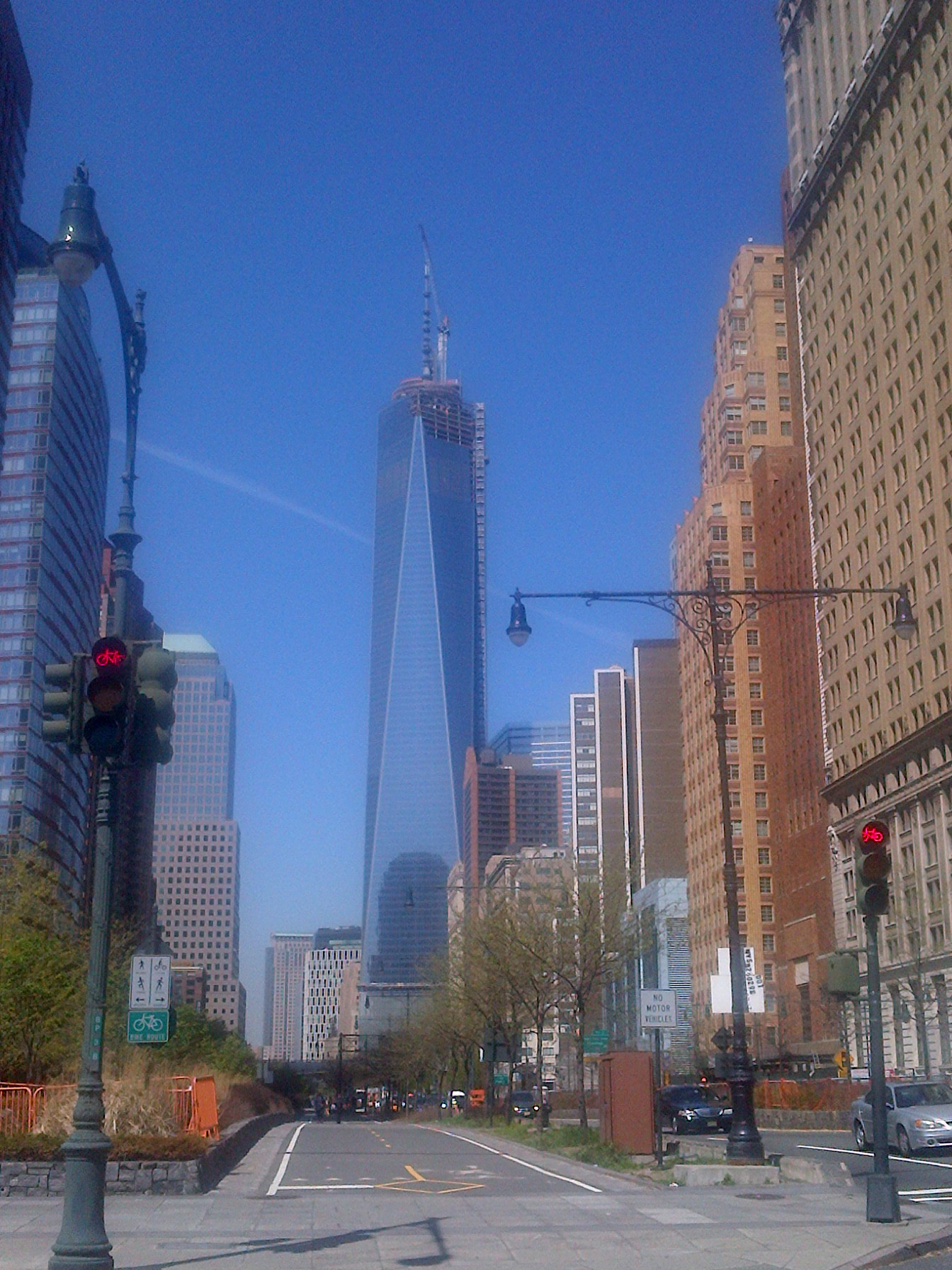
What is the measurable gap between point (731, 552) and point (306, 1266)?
127898 mm

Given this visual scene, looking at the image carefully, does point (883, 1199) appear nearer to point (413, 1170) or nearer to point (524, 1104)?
point (413, 1170)

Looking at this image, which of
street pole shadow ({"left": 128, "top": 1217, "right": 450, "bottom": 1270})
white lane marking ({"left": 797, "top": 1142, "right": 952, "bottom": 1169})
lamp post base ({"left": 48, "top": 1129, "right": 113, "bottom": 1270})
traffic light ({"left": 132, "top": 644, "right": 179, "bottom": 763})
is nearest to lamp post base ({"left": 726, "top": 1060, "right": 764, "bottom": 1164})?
white lane marking ({"left": 797, "top": 1142, "right": 952, "bottom": 1169})

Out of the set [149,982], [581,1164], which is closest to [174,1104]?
[149,982]

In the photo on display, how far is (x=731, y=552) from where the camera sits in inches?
5453

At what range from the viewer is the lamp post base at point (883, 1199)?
659 inches

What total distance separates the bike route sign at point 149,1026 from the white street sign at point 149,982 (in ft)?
1.39

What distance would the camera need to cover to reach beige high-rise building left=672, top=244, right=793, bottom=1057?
13400 centimetres

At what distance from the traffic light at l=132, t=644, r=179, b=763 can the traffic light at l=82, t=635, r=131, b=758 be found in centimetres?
32

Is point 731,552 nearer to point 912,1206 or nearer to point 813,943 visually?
point 813,943

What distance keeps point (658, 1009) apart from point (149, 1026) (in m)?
11.7

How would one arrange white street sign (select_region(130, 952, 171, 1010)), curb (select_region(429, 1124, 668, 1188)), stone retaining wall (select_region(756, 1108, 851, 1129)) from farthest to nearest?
stone retaining wall (select_region(756, 1108, 851, 1129))
curb (select_region(429, 1124, 668, 1188))
white street sign (select_region(130, 952, 171, 1010))

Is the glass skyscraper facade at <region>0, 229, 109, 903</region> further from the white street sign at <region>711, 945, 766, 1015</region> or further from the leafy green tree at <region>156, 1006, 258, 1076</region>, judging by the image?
the white street sign at <region>711, 945, 766, 1015</region>

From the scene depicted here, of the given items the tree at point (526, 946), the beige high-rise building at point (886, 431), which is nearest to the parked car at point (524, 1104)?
the tree at point (526, 946)

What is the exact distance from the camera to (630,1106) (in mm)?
29625
